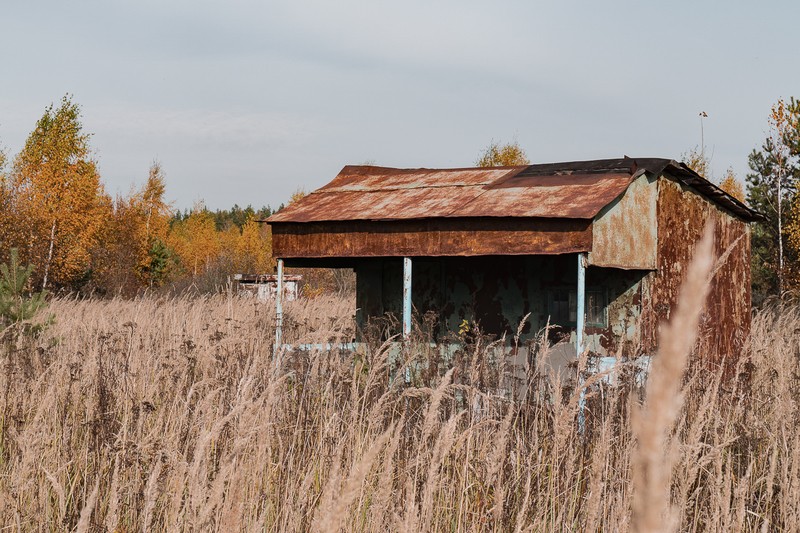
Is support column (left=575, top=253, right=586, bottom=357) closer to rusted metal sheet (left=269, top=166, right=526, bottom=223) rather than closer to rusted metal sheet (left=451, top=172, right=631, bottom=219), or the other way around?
rusted metal sheet (left=451, top=172, right=631, bottom=219)

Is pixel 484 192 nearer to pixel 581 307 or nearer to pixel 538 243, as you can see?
pixel 538 243

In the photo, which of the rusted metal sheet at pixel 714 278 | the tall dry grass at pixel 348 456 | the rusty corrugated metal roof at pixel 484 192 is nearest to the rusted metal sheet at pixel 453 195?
the rusty corrugated metal roof at pixel 484 192

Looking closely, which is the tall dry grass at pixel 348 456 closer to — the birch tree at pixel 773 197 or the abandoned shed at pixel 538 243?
the abandoned shed at pixel 538 243

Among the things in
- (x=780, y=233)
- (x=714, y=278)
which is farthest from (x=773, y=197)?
(x=714, y=278)

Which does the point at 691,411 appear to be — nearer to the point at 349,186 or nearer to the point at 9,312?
the point at 9,312

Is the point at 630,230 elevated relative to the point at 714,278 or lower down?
elevated

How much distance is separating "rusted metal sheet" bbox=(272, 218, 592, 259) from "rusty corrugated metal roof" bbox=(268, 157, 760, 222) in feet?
0.44

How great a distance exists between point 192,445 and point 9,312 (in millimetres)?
5741

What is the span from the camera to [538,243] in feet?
30.6

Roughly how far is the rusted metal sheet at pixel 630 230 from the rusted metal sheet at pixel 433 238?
12.8 inches

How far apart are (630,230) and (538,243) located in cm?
129

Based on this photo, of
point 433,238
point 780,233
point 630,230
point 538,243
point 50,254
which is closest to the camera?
point 538,243

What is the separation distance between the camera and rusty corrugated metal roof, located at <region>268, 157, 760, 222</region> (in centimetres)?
962

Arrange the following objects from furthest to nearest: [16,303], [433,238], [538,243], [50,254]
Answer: [50,254] < [433,238] < [538,243] < [16,303]
